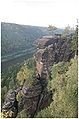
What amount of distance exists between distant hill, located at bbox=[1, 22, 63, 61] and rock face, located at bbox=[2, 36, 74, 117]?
260 ft

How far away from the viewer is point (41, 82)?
35.1 metres

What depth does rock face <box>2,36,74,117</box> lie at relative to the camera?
107 ft

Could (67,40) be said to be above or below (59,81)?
above

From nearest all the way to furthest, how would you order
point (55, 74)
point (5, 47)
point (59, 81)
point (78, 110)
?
point (78, 110) < point (59, 81) < point (55, 74) < point (5, 47)

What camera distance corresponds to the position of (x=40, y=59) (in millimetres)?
37250

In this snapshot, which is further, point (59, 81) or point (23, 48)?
point (23, 48)

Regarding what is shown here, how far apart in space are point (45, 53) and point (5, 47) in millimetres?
103112

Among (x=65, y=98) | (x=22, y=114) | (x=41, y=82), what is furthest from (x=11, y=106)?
(x=65, y=98)

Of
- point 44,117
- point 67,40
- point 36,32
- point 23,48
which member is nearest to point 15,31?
point 36,32

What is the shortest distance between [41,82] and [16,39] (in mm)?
127186

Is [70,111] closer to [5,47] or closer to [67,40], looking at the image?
[67,40]

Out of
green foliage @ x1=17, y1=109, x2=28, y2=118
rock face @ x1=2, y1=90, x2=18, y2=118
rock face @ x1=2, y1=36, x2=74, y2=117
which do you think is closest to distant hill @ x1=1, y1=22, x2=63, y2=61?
rock face @ x1=2, y1=36, x2=74, y2=117

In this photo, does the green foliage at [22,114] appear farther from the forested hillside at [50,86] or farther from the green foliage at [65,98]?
the green foliage at [65,98]

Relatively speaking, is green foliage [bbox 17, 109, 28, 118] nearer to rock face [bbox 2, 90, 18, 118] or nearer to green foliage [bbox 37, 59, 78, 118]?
rock face [bbox 2, 90, 18, 118]
